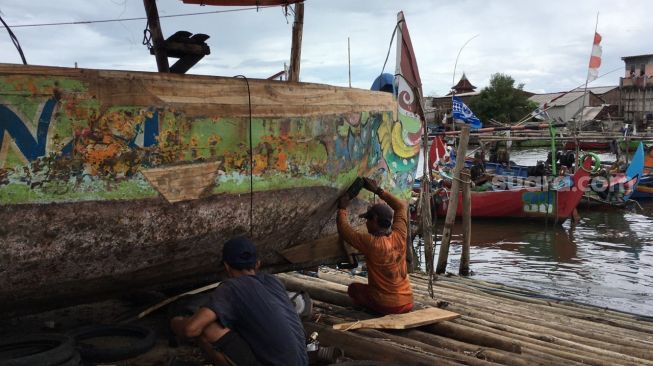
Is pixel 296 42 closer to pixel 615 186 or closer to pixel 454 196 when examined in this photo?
pixel 454 196

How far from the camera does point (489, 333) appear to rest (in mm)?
5480

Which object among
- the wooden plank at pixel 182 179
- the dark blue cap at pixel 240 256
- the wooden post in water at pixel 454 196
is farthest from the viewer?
the wooden post in water at pixel 454 196

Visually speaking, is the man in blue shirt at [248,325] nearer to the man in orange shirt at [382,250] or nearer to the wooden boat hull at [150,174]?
the wooden boat hull at [150,174]

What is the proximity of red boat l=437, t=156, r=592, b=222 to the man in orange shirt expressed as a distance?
13.8 meters

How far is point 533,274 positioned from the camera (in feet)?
46.6

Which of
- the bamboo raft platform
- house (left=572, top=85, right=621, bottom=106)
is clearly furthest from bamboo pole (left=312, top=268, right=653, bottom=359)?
house (left=572, top=85, right=621, bottom=106)

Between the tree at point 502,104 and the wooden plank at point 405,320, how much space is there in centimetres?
5318

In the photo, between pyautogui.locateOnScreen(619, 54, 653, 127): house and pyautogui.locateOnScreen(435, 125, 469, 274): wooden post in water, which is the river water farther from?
pyautogui.locateOnScreen(619, 54, 653, 127): house

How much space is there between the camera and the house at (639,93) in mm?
59503

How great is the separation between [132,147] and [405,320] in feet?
9.36

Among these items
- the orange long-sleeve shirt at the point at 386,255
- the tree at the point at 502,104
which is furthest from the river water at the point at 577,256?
the tree at the point at 502,104

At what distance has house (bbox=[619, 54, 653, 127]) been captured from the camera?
195 ft

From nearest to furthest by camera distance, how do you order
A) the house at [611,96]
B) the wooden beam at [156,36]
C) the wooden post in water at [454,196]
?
the wooden beam at [156,36] < the wooden post in water at [454,196] < the house at [611,96]

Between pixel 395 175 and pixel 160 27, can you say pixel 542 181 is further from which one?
pixel 160 27
